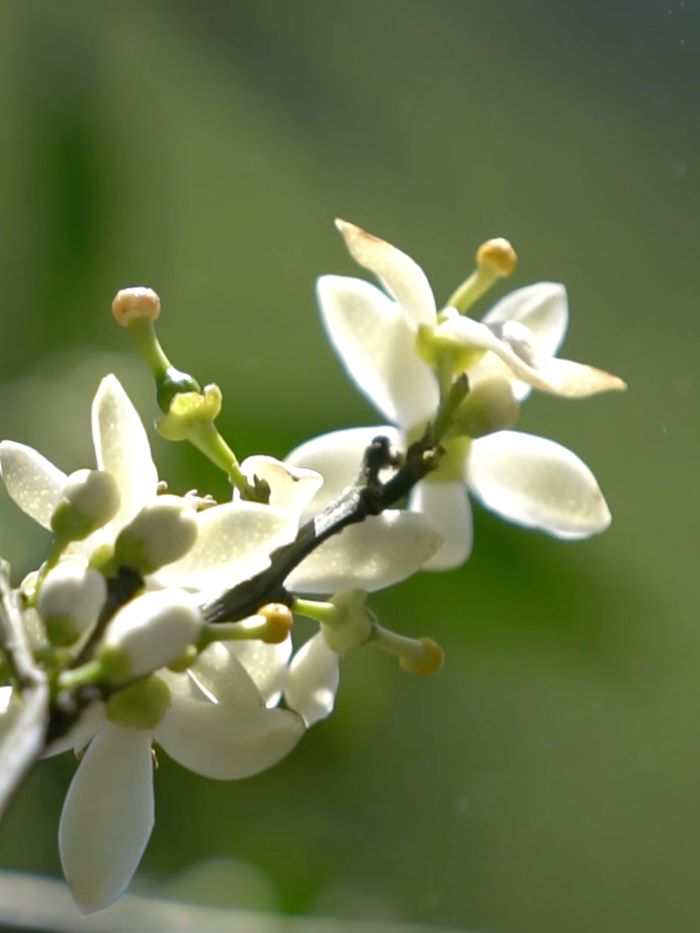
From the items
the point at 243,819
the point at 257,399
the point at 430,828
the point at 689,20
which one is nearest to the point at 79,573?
the point at 257,399

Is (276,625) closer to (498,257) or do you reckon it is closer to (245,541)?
(245,541)

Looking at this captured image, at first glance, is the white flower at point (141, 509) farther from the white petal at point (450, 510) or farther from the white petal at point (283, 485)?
the white petal at point (450, 510)

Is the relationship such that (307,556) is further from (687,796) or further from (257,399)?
(687,796)

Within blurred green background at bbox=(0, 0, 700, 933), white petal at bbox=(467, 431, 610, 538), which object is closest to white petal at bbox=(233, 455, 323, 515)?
white petal at bbox=(467, 431, 610, 538)

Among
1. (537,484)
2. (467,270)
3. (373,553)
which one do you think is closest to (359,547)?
(373,553)

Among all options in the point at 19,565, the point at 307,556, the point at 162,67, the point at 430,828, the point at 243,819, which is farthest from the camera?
the point at 162,67

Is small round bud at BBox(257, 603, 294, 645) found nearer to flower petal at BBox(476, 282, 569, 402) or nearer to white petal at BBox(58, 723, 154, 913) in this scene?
white petal at BBox(58, 723, 154, 913)
